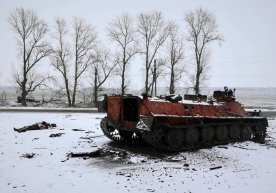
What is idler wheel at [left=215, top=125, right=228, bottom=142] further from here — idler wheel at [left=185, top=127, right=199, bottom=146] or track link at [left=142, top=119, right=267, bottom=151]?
idler wheel at [left=185, top=127, right=199, bottom=146]

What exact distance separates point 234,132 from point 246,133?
3.31ft

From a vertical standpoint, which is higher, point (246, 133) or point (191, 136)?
point (191, 136)

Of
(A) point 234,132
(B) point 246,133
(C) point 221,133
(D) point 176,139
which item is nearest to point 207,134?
(C) point 221,133

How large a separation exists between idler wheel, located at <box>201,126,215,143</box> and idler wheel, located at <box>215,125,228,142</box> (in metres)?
0.31

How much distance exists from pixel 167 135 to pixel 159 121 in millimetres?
657

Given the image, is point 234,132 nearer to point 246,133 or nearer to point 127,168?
point 246,133

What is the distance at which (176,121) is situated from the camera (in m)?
11.9

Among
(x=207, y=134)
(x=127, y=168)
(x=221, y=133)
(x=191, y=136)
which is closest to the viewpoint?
(x=127, y=168)

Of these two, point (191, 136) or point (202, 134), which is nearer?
point (191, 136)

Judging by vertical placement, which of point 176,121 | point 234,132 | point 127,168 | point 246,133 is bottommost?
point 127,168

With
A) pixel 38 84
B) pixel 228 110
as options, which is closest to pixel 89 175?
pixel 228 110

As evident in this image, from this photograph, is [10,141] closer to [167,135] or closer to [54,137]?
[54,137]

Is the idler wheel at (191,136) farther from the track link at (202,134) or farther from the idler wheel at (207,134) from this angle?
the idler wheel at (207,134)

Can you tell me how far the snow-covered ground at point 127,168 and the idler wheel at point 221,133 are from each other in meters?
0.49
